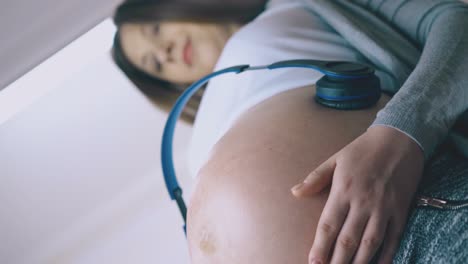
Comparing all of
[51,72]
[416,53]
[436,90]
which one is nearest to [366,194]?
[436,90]

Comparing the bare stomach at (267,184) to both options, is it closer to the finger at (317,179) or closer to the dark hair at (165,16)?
the finger at (317,179)

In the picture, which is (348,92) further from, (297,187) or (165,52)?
(165,52)

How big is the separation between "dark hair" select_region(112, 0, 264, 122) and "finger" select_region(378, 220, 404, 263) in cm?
77

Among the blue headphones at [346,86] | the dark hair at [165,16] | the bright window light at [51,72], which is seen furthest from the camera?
the dark hair at [165,16]

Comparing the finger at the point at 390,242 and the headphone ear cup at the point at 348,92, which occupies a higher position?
the headphone ear cup at the point at 348,92

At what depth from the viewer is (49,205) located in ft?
3.90

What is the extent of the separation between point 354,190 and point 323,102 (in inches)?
7.6

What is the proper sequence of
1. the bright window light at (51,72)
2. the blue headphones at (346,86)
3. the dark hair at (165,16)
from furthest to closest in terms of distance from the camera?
the dark hair at (165,16) → the bright window light at (51,72) → the blue headphones at (346,86)

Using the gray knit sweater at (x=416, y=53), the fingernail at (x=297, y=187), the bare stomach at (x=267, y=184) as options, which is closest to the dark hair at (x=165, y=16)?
the gray knit sweater at (x=416, y=53)

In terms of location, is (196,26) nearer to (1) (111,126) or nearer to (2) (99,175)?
(1) (111,126)

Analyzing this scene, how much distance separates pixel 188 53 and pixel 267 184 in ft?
2.20

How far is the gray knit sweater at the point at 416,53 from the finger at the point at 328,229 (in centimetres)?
12

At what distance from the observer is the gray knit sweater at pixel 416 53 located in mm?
596

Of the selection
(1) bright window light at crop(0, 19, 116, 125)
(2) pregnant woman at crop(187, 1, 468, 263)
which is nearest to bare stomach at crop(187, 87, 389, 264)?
(2) pregnant woman at crop(187, 1, 468, 263)
